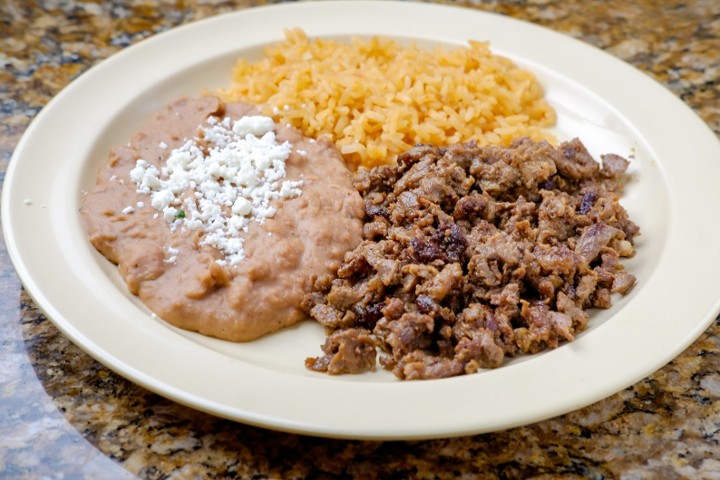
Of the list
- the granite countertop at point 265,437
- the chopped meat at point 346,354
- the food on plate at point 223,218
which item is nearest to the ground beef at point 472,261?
the chopped meat at point 346,354

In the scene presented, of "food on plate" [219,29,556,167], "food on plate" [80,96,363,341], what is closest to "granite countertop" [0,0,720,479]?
"food on plate" [80,96,363,341]

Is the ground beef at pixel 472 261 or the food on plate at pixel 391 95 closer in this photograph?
the ground beef at pixel 472 261

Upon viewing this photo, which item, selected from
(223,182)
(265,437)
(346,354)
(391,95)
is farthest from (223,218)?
(391,95)

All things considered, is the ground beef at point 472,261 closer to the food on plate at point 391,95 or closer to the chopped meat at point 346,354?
the chopped meat at point 346,354

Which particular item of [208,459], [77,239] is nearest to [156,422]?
[208,459]

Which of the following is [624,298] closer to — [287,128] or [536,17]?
[287,128]

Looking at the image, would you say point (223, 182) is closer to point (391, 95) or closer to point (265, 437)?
point (391, 95)

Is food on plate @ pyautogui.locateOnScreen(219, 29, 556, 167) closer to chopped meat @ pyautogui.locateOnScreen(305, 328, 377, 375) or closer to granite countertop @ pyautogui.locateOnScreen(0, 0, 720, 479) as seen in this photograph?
chopped meat @ pyautogui.locateOnScreen(305, 328, 377, 375)
